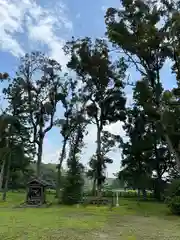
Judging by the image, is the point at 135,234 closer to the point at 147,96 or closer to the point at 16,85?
the point at 147,96

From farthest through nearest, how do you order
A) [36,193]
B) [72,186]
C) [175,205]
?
[72,186] → [36,193] → [175,205]

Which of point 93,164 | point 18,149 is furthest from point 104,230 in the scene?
point 18,149

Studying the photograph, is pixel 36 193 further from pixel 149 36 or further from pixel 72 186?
pixel 149 36

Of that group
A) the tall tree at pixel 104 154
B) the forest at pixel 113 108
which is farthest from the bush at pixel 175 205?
the tall tree at pixel 104 154

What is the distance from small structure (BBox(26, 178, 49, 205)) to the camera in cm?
2139

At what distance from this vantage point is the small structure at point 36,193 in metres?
21.4

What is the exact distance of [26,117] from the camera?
28.3m

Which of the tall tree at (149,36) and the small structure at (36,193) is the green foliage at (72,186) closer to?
the small structure at (36,193)

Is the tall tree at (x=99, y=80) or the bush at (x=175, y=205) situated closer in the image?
the bush at (x=175, y=205)

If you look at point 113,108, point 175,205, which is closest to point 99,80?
point 113,108

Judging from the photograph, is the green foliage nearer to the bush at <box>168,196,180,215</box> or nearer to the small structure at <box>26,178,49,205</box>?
the small structure at <box>26,178,49,205</box>

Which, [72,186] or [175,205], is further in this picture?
[72,186]

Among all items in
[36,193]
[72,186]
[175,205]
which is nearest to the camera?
[175,205]

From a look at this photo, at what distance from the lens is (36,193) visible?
21.9m
